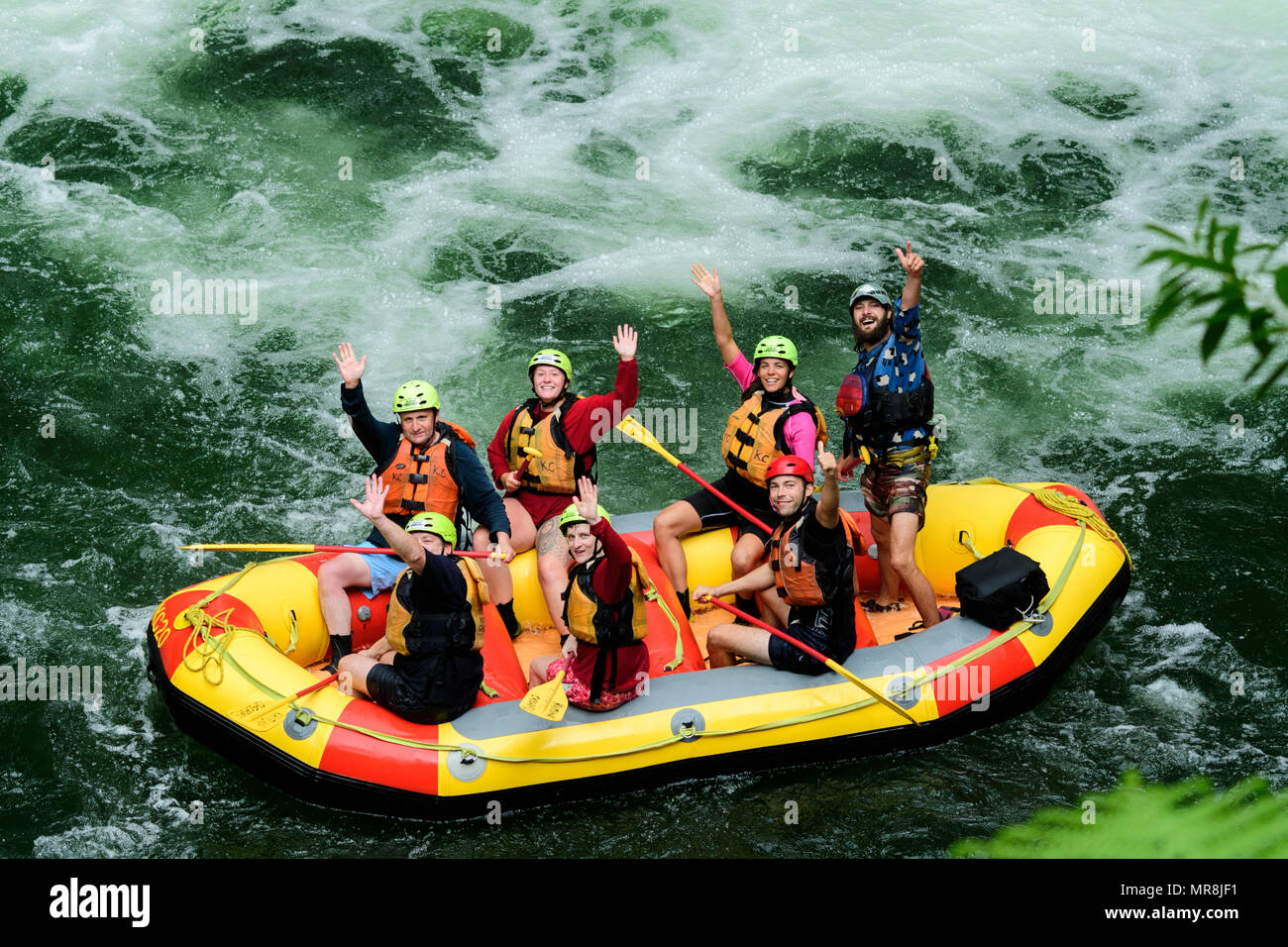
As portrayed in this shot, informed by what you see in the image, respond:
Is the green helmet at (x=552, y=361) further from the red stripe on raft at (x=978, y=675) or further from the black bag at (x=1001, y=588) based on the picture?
the red stripe on raft at (x=978, y=675)

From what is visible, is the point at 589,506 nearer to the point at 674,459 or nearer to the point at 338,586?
the point at 674,459

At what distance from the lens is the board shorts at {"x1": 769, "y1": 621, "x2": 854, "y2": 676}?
5.36 metres

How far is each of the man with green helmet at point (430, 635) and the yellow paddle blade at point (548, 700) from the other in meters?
0.27

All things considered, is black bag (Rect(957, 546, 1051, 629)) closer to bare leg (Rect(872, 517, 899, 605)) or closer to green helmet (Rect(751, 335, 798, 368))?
bare leg (Rect(872, 517, 899, 605))

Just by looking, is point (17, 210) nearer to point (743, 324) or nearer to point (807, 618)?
point (743, 324)

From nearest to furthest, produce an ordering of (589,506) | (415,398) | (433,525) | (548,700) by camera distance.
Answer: (589,506) < (548,700) < (433,525) < (415,398)

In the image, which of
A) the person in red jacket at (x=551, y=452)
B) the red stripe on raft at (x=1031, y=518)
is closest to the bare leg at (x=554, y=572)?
the person in red jacket at (x=551, y=452)

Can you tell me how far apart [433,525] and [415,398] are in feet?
2.68

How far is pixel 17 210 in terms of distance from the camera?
1045 centimetres

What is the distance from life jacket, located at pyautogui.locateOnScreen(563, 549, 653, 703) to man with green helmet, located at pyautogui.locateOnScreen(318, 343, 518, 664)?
2.06 feet

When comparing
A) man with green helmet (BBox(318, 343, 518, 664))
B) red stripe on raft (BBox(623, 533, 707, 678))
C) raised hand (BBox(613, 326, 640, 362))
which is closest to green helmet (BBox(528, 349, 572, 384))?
raised hand (BBox(613, 326, 640, 362))

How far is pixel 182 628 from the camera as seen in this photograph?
552 centimetres

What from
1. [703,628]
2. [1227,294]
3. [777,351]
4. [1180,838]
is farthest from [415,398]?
[1227,294]

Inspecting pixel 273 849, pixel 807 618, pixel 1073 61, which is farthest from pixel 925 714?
pixel 1073 61
